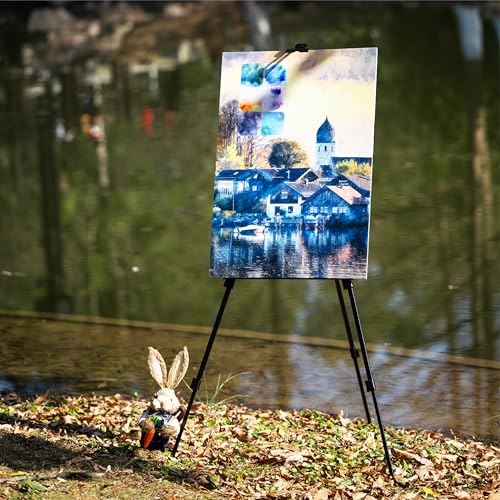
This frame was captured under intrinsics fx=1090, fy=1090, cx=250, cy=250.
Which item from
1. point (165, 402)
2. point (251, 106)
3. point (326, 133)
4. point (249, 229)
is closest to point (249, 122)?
point (251, 106)

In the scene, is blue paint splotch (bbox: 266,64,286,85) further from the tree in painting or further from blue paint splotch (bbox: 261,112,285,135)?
the tree in painting

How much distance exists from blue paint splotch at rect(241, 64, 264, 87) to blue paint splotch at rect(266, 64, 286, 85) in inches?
1.6

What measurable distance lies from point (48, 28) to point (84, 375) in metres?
26.5

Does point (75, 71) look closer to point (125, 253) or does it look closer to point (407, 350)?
point (125, 253)

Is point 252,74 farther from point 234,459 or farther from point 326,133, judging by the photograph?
point 234,459

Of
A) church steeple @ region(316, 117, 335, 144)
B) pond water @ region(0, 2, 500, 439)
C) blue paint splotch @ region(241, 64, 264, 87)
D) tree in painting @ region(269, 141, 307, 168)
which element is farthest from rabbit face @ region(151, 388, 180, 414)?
blue paint splotch @ region(241, 64, 264, 87)

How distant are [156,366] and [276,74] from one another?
1.78m

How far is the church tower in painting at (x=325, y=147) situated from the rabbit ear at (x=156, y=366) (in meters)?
1.37

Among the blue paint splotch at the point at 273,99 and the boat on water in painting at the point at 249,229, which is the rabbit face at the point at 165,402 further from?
the blue paint splotch at the point at 273,99

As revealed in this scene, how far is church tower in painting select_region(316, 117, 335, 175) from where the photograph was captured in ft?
19.9

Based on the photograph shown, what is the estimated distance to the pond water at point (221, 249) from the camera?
25.4 feet

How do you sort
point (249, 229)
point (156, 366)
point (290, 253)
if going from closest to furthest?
point (290, 253), point (249, 229), point (156, 366)

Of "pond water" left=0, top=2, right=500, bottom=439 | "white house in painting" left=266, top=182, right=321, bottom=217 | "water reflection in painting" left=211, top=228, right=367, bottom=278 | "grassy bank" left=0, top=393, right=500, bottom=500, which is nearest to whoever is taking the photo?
"grassy bank" left=0, top=393, right=500, bottom=500

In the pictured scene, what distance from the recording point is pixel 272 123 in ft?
20.2
